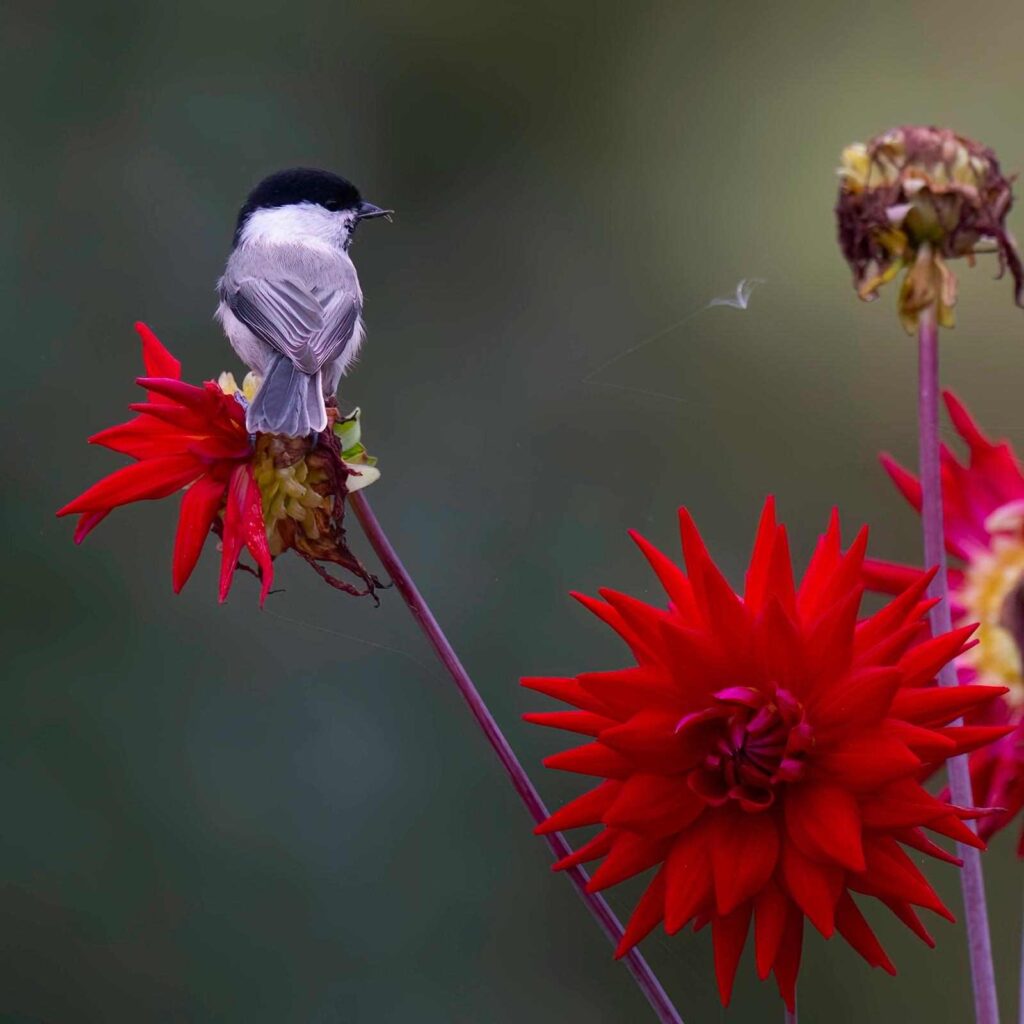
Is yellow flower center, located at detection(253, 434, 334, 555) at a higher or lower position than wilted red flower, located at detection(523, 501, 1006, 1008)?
higher

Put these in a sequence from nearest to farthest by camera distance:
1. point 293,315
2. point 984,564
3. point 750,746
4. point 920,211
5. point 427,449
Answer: point 750,746, point 920,211, point 984,564, point 293,315, point 427,449

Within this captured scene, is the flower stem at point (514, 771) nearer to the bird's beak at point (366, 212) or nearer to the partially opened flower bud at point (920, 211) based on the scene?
the partially opened flower bud at point (920, 211)

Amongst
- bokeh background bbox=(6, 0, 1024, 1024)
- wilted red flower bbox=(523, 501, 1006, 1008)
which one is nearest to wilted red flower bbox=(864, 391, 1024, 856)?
wilted red flower bbox=(523, 501, 1006, 1008)

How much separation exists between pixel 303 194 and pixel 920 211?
1.45 ft

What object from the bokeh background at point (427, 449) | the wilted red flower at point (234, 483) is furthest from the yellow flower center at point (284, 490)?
the bokeh background at point (427, 449)

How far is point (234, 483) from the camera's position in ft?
2.00

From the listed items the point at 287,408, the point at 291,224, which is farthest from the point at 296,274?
the point at 287,408

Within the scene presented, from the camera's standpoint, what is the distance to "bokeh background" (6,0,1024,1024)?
134 cm

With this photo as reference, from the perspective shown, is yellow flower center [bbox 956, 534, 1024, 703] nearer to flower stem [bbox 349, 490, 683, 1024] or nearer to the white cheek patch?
flower stem [bbox 349, 490, 683, 1024]

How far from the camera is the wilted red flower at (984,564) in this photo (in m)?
0.72

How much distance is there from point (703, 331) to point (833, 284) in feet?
0.58

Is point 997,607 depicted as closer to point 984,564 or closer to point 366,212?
point 984,564

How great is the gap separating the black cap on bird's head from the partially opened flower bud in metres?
0.39

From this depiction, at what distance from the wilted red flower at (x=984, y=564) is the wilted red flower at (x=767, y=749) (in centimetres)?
18
